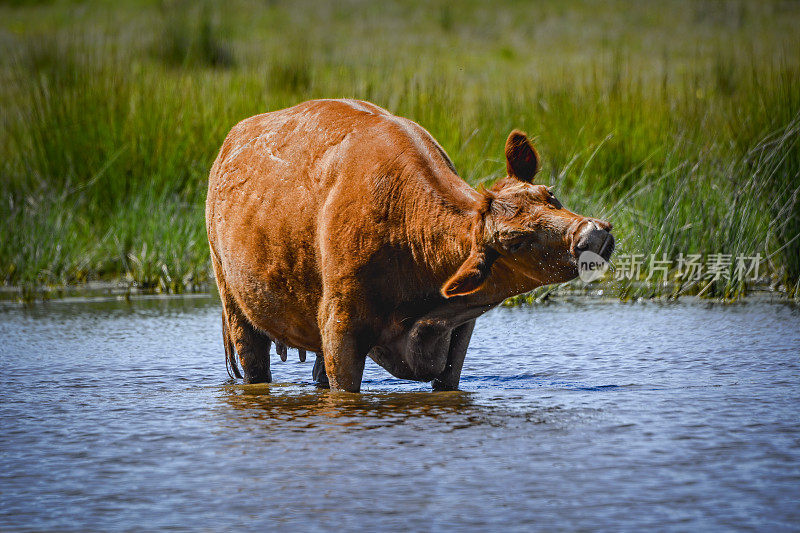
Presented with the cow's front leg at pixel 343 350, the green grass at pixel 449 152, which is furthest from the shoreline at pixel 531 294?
the cow's front leg at pixel 343 350

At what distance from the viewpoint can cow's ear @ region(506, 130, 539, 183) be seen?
440 centimetres

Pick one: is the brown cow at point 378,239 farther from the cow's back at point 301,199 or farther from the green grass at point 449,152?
the green grass at point 449,152

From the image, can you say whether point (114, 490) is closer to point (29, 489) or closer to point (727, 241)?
point (29, 489)

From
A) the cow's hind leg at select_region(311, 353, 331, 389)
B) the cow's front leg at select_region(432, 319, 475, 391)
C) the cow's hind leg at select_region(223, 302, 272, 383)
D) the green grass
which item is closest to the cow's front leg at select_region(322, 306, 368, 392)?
the cow's front leg at select_region(432, 319, 475, 391)

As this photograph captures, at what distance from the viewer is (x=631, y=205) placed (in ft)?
30.2

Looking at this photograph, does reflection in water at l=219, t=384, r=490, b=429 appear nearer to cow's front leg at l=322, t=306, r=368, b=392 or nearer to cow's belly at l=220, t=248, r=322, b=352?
cow's front leg at l=322, t=306, r=368, b=392

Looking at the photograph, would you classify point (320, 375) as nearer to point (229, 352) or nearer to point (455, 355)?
point (229, 352)

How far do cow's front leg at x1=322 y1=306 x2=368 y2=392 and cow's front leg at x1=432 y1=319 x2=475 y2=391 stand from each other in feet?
1.24

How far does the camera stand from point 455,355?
4996 millimetres

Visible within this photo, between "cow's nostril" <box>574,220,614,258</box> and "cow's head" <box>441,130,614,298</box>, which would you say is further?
"cow's head" <box>441,130,614,298</box>

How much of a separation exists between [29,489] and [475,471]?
140 centimetres

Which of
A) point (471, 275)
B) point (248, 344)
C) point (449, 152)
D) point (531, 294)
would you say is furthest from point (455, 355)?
point (449, 152)

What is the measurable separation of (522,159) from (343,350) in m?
1.03

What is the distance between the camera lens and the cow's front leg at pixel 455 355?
4914 mm
